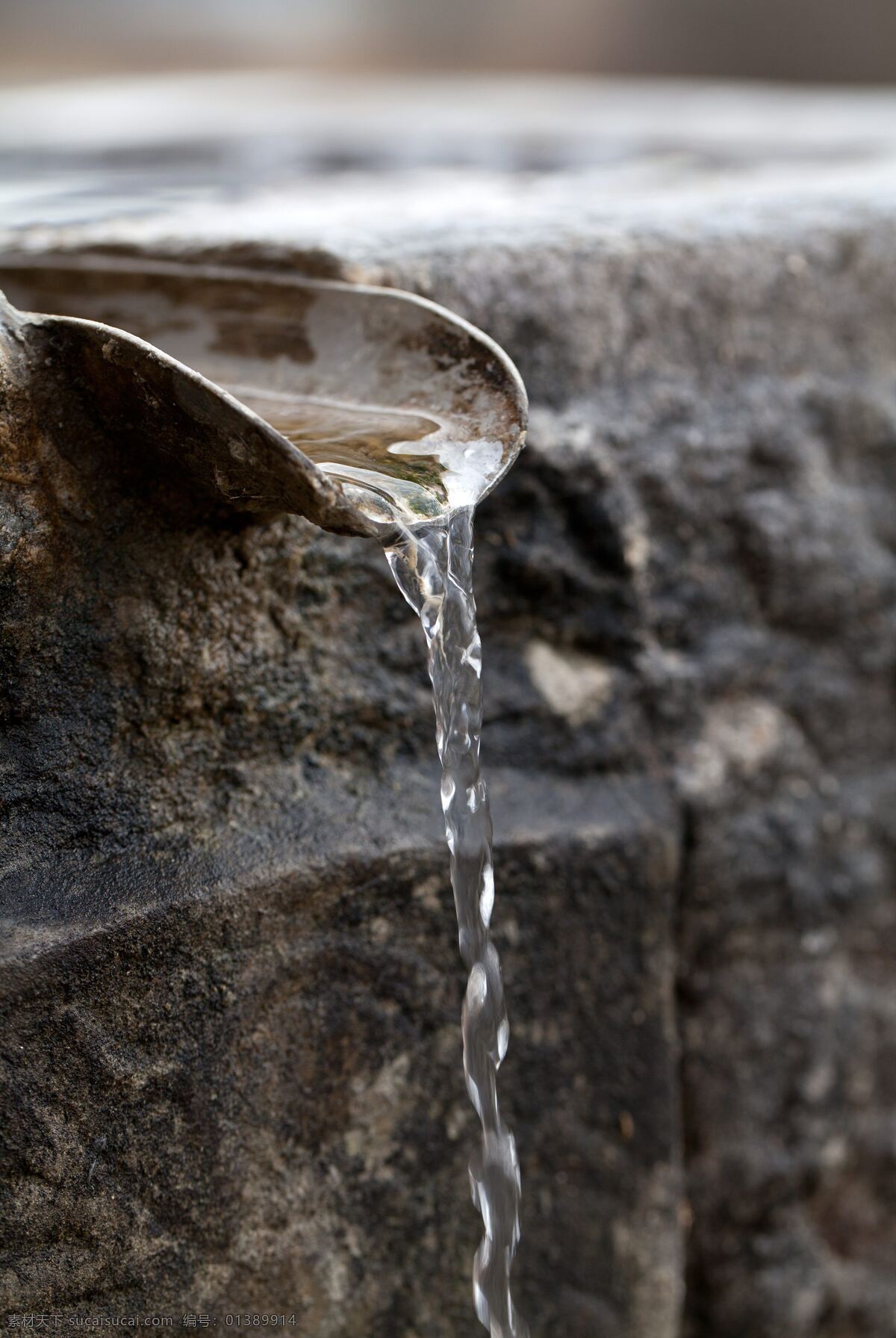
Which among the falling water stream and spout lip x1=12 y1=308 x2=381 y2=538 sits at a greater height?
spout lip x1=12 y1=308 x2=381 y2=538

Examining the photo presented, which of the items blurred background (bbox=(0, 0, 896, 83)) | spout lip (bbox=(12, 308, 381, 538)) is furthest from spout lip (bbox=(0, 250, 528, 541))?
blurred background (bbox=(0, 0, 896, 83))

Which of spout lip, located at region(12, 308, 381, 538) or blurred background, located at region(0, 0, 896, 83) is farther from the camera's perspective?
blurred background, located at region(0, 0, 896, 83)

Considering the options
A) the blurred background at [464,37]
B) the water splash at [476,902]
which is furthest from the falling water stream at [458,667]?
the blurred background at [464,37]

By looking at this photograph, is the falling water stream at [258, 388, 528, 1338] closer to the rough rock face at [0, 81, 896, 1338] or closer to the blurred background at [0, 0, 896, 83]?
the rough rock face at [0, 81, 896, 1338]

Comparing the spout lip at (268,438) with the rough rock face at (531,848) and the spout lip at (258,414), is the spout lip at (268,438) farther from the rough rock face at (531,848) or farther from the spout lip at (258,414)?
the rough rock face at (531,848)

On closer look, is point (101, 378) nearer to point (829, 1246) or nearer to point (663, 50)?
point (829, 1246)
